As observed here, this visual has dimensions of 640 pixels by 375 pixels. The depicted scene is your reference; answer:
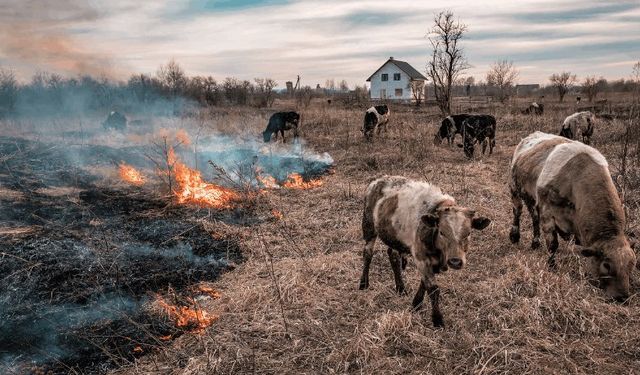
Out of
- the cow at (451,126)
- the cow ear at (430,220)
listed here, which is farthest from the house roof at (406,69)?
the cow ear at (430,220)

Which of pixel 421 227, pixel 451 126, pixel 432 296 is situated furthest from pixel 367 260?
pixel 451 126

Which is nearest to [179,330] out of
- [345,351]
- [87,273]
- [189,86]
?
[345,351]

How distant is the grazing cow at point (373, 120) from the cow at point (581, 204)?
1379cm

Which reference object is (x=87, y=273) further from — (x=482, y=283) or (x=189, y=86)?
(x=189, y=86)

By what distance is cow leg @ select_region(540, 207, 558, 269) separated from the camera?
6.11 meters

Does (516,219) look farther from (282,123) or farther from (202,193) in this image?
(282,123)

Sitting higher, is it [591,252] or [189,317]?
[591,252]

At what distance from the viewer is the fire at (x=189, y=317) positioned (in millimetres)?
5348

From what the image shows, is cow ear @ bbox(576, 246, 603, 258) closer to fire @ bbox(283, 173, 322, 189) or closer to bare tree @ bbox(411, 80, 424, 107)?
fire @ bbox(283, 173, 322, 189)

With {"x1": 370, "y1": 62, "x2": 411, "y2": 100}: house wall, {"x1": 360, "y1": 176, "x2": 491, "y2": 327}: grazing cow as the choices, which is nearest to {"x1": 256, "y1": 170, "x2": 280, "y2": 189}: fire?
{"x1": 360, "y1": 176, "x2": 491, "y2": 327}: grazing cow

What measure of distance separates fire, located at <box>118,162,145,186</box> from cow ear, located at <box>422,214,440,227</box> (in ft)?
36.9

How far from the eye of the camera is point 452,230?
418 centimetres

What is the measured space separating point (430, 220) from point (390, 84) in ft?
199

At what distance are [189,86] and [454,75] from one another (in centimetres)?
2515
